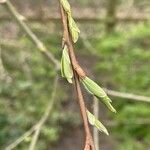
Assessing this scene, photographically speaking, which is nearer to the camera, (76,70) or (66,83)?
(76,70)

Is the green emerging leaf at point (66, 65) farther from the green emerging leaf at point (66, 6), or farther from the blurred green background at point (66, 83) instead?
the blurred green background at point (66, 83)

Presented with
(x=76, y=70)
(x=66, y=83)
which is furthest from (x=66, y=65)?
(x=66, y=83)

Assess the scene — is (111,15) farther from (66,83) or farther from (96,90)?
(96,90)

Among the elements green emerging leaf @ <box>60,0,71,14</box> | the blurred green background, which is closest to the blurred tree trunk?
the blurred green background

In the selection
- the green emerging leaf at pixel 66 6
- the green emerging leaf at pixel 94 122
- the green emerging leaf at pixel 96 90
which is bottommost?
the green emerging leaf at pixel 94 122

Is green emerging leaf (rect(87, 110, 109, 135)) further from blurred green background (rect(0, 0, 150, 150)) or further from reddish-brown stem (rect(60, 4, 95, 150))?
blurred green background (rect(0, 0, 150, 150))

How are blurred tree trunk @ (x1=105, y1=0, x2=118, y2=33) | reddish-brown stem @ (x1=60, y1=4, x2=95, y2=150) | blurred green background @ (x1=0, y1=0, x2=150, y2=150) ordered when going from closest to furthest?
→ reddish-brown stem @ (x1=60, y1=4, x2=95, y2=150) → blurred green background @ (x1=0, y1=0, x2=150, y2=150) → blurred tree trunk @ (x1=105, y1=0, x2=118, y2=33)

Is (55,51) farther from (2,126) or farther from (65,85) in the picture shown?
(2,126)

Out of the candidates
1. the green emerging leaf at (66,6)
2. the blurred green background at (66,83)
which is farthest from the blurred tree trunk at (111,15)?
the green emerging leaf at (66,6)
